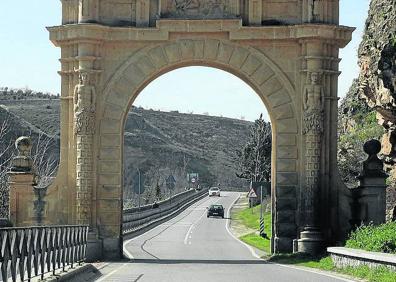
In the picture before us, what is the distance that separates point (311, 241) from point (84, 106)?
8110 mm

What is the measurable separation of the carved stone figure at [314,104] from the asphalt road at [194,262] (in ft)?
14.6

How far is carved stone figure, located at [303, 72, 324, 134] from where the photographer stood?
2852 centimetres

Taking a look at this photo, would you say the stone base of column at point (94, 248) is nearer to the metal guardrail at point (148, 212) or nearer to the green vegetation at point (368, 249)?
the green vegetation at point (368, 249)

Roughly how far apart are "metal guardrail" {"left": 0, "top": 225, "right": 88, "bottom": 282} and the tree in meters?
Result: 51.7

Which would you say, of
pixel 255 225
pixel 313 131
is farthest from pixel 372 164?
pixel 255 225

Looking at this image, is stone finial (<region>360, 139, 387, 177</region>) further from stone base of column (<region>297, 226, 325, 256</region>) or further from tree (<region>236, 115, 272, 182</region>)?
tree (<region>236, 115, 272, 182</region>)

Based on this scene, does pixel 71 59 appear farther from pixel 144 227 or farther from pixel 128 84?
pixel 144 227

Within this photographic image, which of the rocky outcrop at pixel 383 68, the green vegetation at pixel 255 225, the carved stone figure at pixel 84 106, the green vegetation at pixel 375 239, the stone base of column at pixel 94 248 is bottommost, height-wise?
the green vegetation at pixel 255 225

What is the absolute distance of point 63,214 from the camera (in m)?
29.3

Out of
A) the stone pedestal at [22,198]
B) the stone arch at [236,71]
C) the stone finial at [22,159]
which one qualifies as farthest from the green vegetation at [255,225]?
the stone finial at [22,159]

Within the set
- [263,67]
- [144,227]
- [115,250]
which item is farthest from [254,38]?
[144,227]

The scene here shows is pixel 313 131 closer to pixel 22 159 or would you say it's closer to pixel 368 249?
pixel 368 249

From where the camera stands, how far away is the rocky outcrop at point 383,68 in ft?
116

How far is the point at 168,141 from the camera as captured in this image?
485 feet
